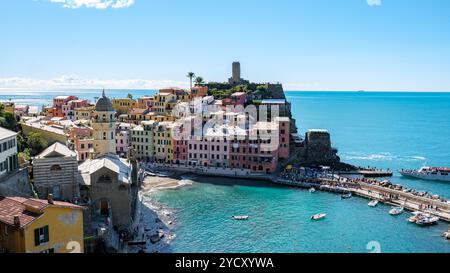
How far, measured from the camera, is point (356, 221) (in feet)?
135

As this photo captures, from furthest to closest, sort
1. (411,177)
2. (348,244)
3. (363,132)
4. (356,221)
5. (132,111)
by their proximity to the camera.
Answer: (363,132) < (132,111) < (411,177) < (356,221) < (348,244)

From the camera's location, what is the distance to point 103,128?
4284cm

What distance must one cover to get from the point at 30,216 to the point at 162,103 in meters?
64.2

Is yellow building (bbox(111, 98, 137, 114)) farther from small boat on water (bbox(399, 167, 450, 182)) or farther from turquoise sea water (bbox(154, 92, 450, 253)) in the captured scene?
small boat on water (bbox(399, 167, 450, 182))

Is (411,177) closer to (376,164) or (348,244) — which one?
(376,164)

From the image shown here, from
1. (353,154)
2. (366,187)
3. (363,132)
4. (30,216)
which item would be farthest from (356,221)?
(363,132)

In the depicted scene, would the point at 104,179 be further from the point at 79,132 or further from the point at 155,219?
the point at 79,132

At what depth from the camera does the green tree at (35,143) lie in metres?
39.5

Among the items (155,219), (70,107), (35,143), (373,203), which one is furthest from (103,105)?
(70,107)

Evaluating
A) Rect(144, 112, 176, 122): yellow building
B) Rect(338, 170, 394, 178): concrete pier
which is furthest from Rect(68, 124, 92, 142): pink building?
Rect(338, 170, 394, 178): concrete pier

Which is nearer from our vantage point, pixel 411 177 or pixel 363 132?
pixel 411 177

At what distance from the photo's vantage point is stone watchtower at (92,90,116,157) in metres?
42.9

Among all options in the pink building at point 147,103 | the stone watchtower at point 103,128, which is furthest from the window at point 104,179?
the pink building at point 147,103
